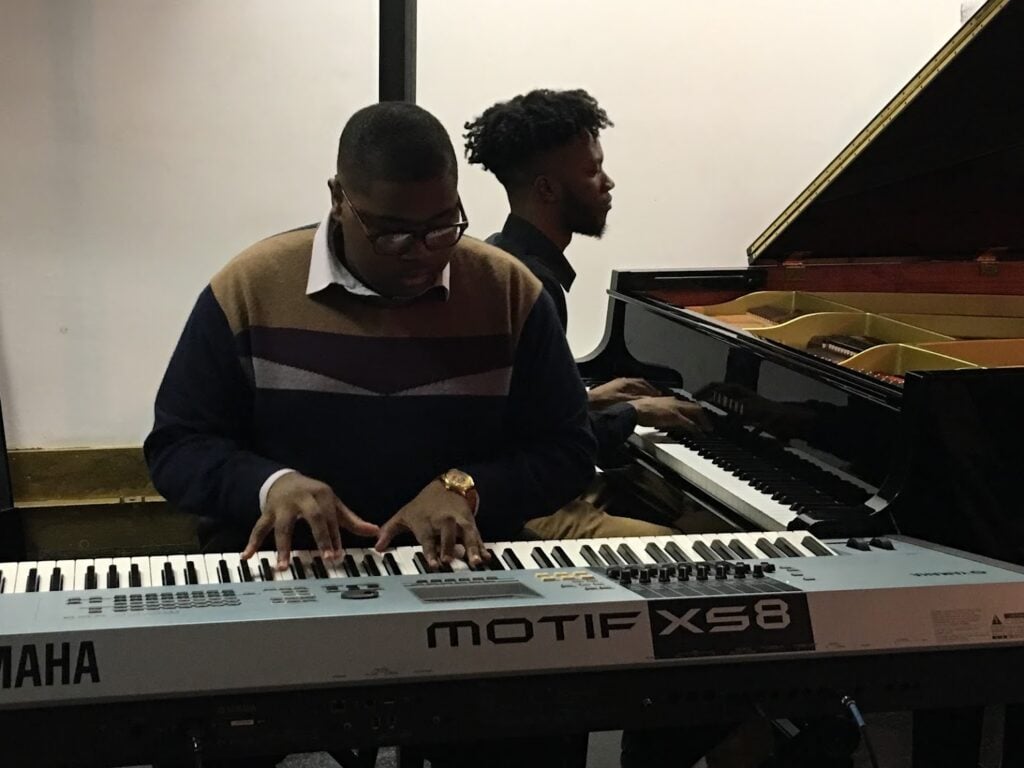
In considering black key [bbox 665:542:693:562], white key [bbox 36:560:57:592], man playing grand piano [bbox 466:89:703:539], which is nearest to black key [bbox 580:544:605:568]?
black key [bbox 665:542:693:562]

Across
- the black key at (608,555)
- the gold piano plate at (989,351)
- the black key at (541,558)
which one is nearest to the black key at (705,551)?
the black key at (608,555)

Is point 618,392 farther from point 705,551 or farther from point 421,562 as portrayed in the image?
point 421,562

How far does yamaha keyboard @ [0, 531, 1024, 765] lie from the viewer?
1259 millimetres

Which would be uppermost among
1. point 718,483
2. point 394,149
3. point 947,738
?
point 394,149

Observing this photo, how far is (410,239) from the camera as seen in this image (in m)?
1.61

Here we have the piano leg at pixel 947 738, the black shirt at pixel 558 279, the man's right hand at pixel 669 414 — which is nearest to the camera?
the piano leg at pixel 947 738

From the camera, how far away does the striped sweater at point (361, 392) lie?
1694 millimetres

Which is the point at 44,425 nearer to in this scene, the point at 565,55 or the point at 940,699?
the point at 565,55

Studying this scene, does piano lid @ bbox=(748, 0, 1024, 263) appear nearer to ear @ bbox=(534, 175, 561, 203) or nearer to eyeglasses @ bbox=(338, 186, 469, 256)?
ear @ bbox=(534, 175, 561, 203)

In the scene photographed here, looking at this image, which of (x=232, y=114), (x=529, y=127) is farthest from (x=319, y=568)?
(x=232, y=114)

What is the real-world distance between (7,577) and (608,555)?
2.54 ft

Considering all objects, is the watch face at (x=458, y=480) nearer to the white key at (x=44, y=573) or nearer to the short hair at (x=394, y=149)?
the short hair at (x=394, y=149)

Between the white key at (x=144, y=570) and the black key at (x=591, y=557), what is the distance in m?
0.56

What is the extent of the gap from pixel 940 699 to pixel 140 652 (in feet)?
3.19
